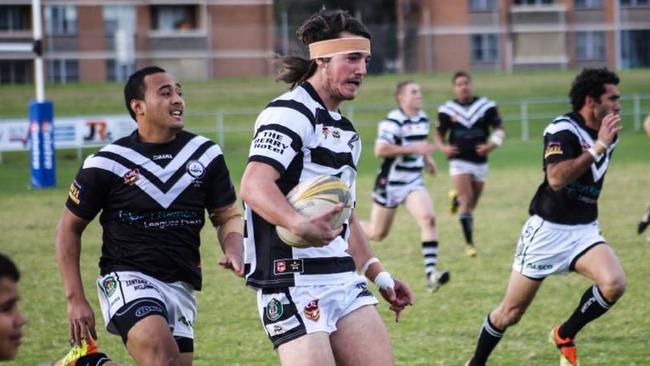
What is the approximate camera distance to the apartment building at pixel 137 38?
5431cm

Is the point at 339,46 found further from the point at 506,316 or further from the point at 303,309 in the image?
the point at 506,316

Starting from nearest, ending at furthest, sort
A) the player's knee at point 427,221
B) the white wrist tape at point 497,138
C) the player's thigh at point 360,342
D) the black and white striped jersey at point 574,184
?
the player's thigh at point 360,342 < the black and white striped jersey at point 574,184 < the player's knee at point 427,221 < the white wrist tape at point 497,138

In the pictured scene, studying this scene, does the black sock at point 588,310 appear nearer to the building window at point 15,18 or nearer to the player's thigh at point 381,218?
the player's thigh at point 381,218

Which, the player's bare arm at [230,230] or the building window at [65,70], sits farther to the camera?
the building window at [65,70]

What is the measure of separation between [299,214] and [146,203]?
1.45 m

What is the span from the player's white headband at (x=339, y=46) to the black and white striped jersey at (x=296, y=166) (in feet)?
0.60

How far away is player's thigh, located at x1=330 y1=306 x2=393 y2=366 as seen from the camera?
219 inches

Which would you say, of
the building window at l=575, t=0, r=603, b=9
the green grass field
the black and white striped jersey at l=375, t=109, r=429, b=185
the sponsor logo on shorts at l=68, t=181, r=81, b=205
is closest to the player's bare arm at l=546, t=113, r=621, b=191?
the green grass field

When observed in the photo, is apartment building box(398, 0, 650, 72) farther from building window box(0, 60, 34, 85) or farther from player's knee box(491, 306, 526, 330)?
player's knee box(491, 306, 526, 330)

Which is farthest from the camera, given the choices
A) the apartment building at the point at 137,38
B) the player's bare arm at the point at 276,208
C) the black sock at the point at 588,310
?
the apartment building at the point at 137,38

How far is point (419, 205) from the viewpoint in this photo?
13.5 metres

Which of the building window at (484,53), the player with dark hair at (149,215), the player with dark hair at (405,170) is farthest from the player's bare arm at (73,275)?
the building window at (484,53)

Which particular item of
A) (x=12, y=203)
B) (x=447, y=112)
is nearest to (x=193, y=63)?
(x=12, y=203)

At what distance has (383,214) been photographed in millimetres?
13898
